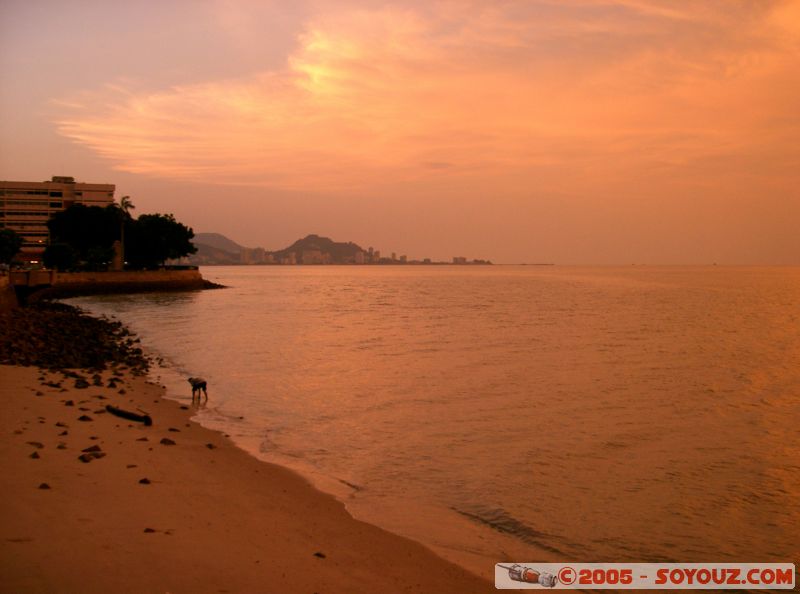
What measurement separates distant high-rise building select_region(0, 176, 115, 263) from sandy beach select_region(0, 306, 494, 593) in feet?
563

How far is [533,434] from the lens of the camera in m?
14.6

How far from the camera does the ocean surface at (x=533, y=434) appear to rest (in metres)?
9.19

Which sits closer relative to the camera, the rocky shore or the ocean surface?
the ocean surface

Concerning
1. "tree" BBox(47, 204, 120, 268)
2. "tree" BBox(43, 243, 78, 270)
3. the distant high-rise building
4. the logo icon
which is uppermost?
the distant high-rise building

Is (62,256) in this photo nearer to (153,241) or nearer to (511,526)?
(153,241)

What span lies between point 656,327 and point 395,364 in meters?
25.1

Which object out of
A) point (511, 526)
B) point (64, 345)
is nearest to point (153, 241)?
point (64, 345)

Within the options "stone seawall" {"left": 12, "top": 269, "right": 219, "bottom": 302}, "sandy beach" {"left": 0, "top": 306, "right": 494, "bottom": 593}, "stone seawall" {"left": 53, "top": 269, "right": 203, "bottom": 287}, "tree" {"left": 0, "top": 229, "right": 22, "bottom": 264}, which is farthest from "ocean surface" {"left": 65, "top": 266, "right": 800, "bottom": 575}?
"tree" {"left": 0, "top": 229, "right": 22, "bottom": 264}

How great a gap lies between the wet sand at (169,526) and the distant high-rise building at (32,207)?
565ft

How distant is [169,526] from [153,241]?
104m

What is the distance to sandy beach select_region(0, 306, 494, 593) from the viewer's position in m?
5.97

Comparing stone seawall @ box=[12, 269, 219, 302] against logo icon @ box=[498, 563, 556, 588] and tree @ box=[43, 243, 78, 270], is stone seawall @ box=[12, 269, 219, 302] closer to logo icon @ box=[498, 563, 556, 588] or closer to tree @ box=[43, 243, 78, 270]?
tree @ box=[43, 243, 78, 270]

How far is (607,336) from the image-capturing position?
38.2 m

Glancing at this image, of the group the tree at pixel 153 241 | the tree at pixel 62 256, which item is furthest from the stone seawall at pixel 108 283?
the tree at pixel 62 256
